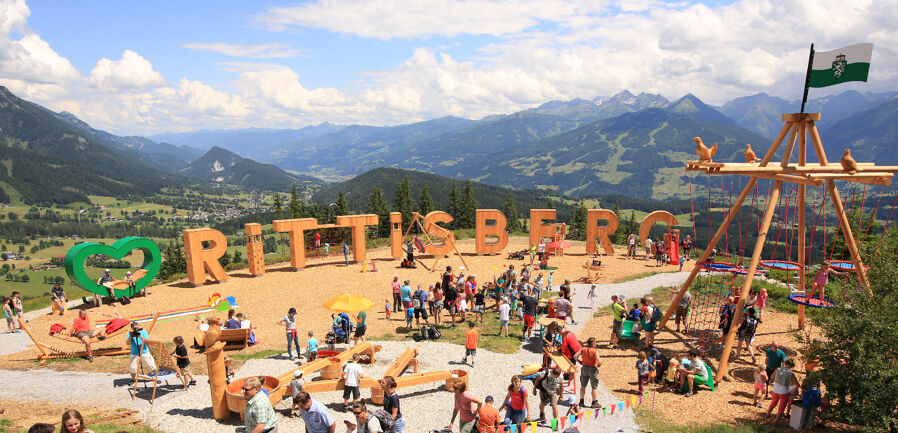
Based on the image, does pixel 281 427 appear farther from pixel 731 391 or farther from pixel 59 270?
pixel 59 270

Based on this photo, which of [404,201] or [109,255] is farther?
[404,201]

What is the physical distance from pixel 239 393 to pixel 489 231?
22.9 metres

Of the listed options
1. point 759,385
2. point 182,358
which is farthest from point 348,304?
point 759,385

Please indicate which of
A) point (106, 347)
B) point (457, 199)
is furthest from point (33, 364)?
point (457, 199)

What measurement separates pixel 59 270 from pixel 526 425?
161743mm

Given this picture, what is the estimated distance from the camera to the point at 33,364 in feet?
46.8

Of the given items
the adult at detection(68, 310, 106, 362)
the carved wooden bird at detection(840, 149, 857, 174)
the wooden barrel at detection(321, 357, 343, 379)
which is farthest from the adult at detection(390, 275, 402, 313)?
the carved wooden bird at detection(840, 149, 857, 174)

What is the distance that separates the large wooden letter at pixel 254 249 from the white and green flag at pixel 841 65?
26279mm

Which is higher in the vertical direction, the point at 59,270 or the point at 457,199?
the point at 457,199

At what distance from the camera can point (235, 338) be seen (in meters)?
15.2

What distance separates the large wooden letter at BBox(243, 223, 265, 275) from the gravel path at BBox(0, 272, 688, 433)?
13.6 metres

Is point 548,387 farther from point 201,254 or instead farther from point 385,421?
point 201,254

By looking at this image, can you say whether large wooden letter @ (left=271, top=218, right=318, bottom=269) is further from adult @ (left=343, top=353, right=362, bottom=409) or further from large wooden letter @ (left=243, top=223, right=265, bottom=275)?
adult @ (left=343, top=353, right=362, bottom=409)

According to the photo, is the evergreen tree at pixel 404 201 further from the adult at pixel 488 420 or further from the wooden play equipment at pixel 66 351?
the adult at pixel 488 420
